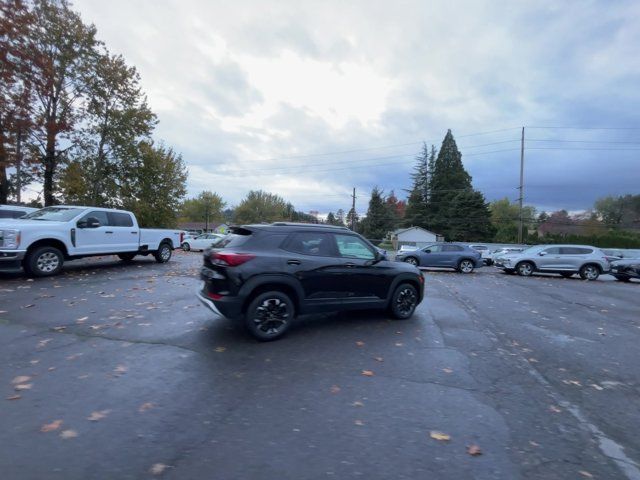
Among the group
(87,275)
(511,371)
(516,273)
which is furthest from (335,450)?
(516,273)

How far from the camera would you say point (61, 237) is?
1020 centimetres

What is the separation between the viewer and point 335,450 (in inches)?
115

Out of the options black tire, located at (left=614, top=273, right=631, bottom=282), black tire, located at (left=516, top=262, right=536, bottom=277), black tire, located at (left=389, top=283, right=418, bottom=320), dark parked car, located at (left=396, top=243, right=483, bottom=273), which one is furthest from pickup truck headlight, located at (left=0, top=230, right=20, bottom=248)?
black tire, located at (left=614, top=273, right=631, bottom=282)

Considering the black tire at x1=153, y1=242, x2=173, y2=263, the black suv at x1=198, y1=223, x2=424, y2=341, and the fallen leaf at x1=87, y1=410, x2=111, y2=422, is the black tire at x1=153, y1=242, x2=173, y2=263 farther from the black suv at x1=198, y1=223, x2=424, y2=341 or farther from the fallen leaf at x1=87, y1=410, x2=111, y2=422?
the fallen leaf at x1=87, y1=410, x2=111, y2=422

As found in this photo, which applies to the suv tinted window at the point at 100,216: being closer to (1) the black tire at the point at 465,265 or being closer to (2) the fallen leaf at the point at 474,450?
(2) the fallen leaf at the point at 474,450

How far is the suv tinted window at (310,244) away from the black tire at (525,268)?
16.0 metres

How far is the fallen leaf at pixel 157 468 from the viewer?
256cm

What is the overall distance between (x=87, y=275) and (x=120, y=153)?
20.9 metres

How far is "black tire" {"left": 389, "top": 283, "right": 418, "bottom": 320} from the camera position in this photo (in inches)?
273

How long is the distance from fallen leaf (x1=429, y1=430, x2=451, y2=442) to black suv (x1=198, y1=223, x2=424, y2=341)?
2.81 meters

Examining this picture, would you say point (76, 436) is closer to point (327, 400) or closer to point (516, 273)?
point (327, 400)

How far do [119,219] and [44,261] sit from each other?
2.94 m

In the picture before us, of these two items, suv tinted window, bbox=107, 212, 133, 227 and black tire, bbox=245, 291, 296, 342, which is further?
suv tinted window, bbox=107, 212, 133, 227

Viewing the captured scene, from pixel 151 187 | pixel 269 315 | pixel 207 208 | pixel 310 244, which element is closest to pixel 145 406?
pixel 269 315
